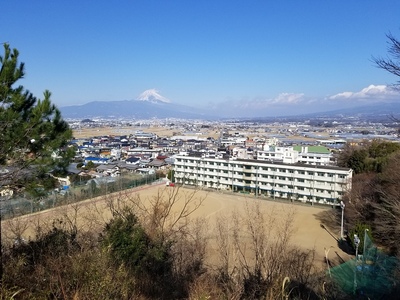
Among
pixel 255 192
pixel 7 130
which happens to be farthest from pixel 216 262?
pixel 255 192

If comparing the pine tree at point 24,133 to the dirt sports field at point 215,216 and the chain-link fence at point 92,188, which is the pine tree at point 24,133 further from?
the chain-link fence at point 92,188

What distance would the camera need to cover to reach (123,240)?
4.75 m

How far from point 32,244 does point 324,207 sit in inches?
518

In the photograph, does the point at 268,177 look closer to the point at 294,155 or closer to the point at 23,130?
the point at 294,155

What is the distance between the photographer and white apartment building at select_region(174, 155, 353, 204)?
15.5 metres

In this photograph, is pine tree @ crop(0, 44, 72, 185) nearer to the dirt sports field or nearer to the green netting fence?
the dirt sports field

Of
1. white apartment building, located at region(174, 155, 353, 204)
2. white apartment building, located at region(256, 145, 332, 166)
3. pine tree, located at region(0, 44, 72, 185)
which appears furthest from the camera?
white apartment building, located at region(256, 145, 332, 166)

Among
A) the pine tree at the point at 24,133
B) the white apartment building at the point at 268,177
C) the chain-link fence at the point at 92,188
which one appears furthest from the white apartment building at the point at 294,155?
the pine tree at the point at 24,133

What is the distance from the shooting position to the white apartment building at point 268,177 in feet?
51.0

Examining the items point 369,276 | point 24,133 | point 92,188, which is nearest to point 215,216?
point 92,188

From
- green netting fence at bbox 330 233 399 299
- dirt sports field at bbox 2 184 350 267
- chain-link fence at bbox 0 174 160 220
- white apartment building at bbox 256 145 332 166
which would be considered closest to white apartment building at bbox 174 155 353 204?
dirt sports field at bbox 2 184 350 267

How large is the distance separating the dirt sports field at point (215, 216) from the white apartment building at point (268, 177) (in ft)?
3.69

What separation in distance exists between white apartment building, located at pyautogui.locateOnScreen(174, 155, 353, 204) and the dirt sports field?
112cm

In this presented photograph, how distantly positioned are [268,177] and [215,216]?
5863mm
